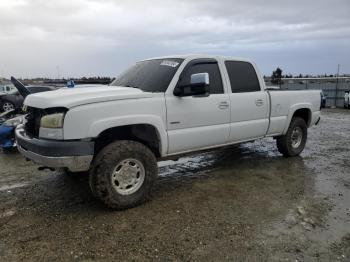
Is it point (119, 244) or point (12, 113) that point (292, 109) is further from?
point (12, 113)

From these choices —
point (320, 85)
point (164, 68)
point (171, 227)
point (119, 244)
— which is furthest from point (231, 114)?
point (320, 85)

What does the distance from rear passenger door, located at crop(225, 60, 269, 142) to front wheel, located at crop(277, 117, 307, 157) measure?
36.0 inches

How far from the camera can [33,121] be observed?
4766mm

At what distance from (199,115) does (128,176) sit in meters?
1.41

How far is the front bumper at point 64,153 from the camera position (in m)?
4.14

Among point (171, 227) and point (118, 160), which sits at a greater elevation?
point (118, 160)

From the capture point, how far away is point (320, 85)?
2456 cm

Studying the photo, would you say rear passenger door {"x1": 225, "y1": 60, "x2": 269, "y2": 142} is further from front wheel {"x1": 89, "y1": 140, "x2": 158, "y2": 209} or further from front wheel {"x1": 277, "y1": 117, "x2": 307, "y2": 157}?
front wheel {"x1": 89, "y1": 140, "x2": 158, "y2": 209}

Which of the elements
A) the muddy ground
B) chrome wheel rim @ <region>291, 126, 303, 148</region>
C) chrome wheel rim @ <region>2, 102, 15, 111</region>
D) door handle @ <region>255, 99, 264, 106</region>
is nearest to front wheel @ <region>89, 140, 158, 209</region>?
the muddy ground

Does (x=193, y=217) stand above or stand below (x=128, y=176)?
below

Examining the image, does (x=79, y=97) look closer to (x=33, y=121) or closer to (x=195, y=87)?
(x=33, y=121)

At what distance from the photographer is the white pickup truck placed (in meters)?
4.22

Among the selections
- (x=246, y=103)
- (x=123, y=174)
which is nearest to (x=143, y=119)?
(x=123, y=174)

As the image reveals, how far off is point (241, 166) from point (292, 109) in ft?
4.97
